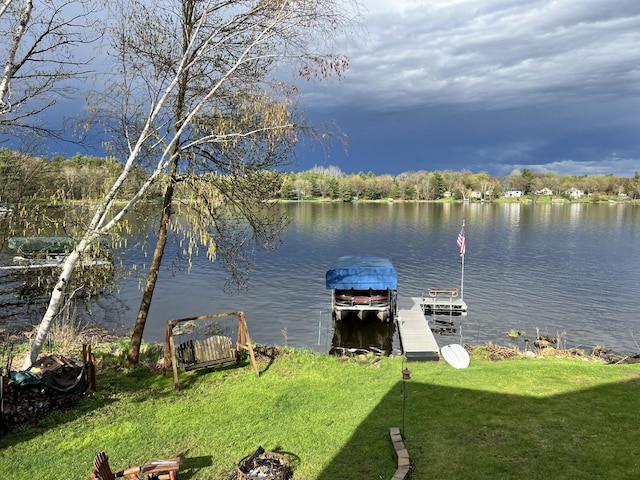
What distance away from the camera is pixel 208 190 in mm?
11953

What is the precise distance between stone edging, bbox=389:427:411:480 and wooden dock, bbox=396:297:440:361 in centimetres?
1018

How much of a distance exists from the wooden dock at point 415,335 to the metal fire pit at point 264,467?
1161cm

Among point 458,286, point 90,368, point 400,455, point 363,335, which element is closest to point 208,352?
point 90,368

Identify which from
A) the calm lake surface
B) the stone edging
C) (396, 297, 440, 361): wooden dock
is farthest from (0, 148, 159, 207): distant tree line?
(396, 297, 440, 361): wooden dock

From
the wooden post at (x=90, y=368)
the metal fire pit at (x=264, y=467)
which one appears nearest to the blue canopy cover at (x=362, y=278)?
the wooden post at (x=90, y=368)

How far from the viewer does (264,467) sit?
683 cm

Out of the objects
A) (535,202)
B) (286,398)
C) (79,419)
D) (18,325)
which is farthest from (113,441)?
(535,202)

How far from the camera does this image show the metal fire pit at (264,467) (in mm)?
6520

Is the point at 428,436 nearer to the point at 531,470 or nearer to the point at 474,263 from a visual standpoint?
the point at 531,470

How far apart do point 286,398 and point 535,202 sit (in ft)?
629

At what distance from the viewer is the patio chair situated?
635 cm

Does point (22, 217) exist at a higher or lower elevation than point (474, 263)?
higher

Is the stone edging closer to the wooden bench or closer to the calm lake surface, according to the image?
the wooden bench

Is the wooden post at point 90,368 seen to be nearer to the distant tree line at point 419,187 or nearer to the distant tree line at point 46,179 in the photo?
the distant tree line at point 46,179
